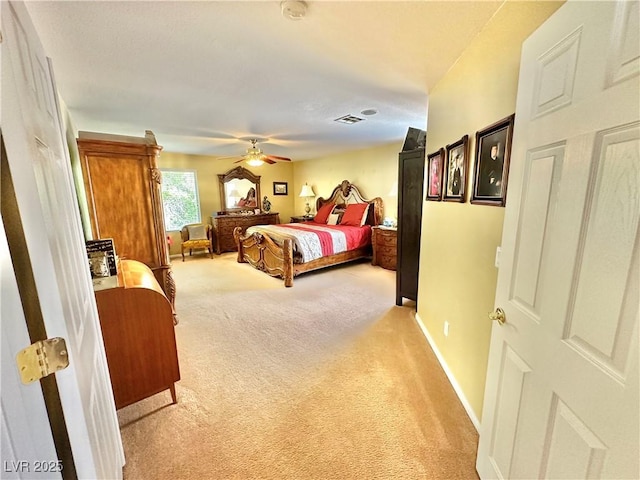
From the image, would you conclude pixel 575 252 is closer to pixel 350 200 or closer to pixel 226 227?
pixel 350 200

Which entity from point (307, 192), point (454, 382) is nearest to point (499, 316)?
point (454, 382)

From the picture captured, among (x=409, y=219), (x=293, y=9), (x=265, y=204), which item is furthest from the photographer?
(x=265, y=204)

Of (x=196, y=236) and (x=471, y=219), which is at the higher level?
(x=471, y=219)

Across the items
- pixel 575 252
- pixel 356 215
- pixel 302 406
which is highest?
pixel 575 252

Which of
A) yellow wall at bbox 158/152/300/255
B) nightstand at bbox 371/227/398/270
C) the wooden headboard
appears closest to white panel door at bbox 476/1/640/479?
nightstand at bbox 371/227/398/270

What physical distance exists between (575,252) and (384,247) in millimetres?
4125

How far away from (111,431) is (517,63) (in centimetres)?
253

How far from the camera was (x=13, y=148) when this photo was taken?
24.0 inches

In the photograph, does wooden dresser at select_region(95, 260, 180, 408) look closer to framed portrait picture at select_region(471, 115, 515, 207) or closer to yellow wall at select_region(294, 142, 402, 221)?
framed portrait picture at select_region(471, 115, 515, 207)

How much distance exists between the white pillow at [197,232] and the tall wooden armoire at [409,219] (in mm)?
4473

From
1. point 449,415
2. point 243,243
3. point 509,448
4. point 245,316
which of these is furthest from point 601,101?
point 243,243

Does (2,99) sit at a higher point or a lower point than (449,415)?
higher

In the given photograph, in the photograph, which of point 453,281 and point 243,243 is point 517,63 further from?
Answer: point 243,243

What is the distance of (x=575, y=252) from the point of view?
77cm
